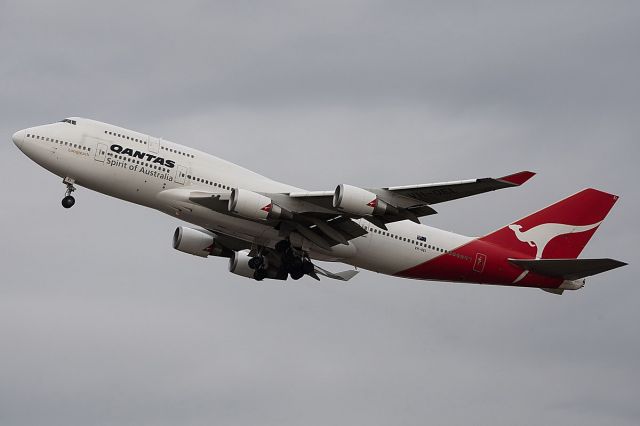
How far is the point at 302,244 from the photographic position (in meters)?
54.2

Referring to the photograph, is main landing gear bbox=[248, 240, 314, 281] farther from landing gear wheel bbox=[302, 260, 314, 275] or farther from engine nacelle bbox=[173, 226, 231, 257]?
engine nacelle bbox=[173, 226, 231, 257]

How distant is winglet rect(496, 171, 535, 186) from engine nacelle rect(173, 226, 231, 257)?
1812cm

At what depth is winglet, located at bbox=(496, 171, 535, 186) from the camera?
45.4m

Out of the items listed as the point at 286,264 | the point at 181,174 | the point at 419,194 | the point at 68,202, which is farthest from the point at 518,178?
the point at 68,202

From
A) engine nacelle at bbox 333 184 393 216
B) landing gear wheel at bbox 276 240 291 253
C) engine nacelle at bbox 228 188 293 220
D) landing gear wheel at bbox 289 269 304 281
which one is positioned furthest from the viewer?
landing gear wheel at bbox 289 269 304 281

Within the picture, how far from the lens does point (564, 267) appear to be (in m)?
56.9

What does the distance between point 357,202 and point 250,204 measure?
4.66 m

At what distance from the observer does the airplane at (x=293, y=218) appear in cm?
5062

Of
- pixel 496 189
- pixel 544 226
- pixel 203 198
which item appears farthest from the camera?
pixel 544 226

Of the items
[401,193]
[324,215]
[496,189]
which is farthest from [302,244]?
[496,189]

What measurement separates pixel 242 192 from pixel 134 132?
20.0 ft

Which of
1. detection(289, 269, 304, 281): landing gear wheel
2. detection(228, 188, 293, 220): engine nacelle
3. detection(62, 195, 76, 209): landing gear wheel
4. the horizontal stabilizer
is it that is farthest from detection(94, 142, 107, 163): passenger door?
the horizontal stabilizer

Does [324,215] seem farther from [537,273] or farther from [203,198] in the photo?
[537,273]

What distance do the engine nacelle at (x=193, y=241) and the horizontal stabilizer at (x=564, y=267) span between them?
15067 mm
